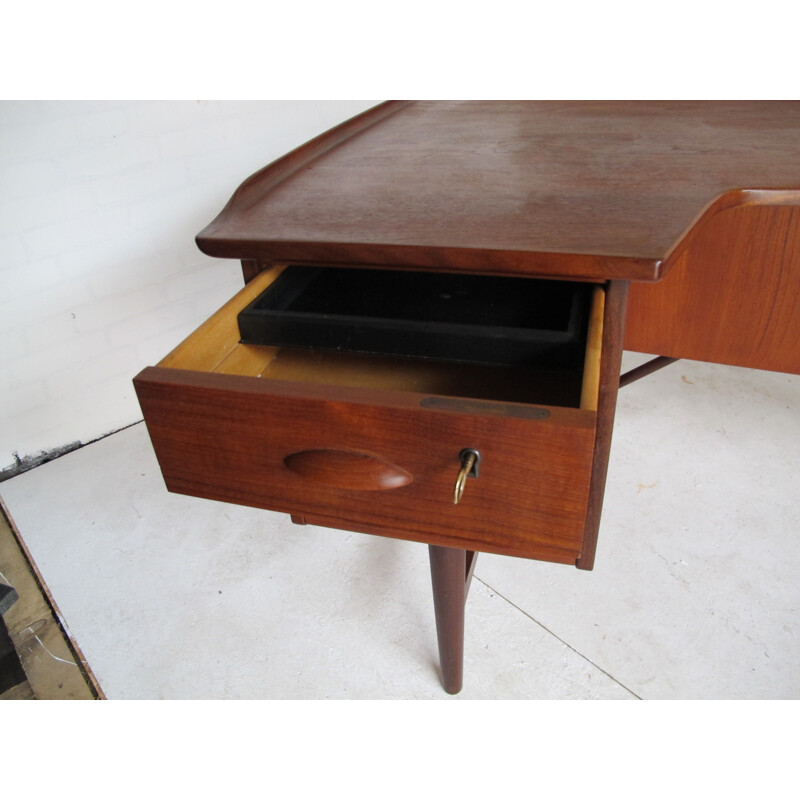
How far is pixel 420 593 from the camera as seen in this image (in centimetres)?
116

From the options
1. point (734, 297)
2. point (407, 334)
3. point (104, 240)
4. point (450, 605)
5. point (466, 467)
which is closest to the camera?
point (466, 467)

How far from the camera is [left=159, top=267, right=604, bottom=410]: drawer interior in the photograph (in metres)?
0.73

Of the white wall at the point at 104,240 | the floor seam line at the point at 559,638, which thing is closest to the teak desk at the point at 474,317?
the floor seam line at the point at 559,638

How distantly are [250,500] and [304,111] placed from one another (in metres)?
1.23

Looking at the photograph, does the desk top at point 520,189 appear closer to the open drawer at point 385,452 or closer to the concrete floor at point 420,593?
the open drawer at point 385,452

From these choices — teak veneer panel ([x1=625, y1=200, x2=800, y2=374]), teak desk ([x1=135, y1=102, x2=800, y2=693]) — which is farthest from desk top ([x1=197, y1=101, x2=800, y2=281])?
teak veneer panel ([x1=625, y1=200, x2=800, y2=374])

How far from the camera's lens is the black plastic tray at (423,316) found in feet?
2.41

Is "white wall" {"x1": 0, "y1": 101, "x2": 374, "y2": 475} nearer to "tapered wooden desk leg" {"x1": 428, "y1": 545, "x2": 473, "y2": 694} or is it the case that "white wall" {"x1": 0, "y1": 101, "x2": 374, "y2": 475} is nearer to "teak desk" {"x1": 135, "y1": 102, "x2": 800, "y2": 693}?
"teak desk" {"x1": 135, "y1": 102, "x2": 800, "y2": 693}

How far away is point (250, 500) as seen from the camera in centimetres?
68

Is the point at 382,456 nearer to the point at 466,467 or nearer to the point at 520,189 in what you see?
the point at 466,467

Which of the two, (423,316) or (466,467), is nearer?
(466,467)

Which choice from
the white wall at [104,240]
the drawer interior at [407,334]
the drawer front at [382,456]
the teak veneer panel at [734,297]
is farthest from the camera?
the white wall at [104,240]

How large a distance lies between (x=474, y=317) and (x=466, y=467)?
0.33 meters

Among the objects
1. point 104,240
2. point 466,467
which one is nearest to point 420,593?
point 466,467
